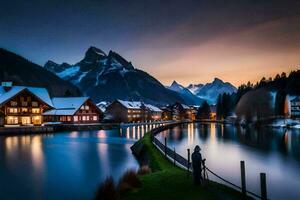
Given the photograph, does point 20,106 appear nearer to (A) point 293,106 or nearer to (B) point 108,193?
(B) point 108,193

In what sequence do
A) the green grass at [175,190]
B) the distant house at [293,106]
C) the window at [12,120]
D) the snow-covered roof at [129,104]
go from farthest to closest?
1. the snow-covered roof at [129,104]
2. the distant house at [293,106]
3. the window at [12,120]
4. the green grass at [175,190]

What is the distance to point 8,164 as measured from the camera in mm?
33688

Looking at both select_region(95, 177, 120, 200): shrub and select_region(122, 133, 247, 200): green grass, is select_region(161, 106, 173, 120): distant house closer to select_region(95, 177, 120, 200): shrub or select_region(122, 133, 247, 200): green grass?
select_region(122, 133, 247, 200): green grass

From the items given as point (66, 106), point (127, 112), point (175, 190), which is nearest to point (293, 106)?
point (127, 112)

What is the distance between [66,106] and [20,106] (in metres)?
17.6

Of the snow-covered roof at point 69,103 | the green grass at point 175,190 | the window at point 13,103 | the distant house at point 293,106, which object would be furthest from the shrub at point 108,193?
the distant house at point 293,106

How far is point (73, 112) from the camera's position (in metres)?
97.2

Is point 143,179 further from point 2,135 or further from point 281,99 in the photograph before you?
point 281,99

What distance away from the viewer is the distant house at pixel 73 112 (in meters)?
98.7

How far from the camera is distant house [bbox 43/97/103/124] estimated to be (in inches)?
3887

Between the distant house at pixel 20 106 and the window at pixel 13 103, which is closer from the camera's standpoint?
the distant house at pixel 20 106

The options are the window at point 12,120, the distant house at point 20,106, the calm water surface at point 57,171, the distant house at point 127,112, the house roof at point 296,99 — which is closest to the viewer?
the calm water surface at point 57,171

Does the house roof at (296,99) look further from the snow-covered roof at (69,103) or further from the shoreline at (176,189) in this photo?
the shoreline at (176,189)

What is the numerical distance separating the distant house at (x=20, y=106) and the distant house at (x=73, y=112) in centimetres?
518
